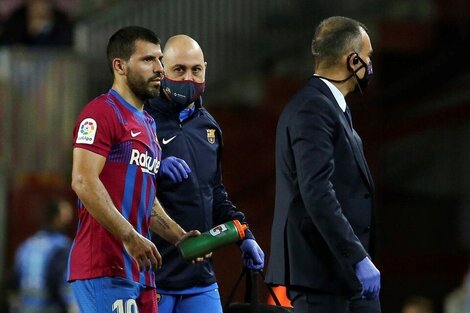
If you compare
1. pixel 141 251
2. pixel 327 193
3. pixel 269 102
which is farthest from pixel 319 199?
pixel 269 102

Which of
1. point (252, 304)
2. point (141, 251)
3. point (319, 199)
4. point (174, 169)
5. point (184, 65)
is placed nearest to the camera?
point (141, 251)

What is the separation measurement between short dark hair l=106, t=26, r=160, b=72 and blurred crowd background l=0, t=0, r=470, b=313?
6.74m

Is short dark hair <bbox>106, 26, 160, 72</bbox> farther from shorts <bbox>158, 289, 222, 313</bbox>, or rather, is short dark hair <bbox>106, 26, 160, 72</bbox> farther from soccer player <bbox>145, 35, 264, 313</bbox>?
shorts <bbox>158, 289, 222, 313</bbox>

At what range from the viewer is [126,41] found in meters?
6.25

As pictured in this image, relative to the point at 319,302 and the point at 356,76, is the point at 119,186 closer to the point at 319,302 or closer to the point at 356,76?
the point at 319,302

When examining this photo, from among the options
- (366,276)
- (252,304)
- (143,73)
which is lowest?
(252,304)

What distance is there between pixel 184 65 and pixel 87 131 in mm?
1092

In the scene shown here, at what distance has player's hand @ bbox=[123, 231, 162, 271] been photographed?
5.85m

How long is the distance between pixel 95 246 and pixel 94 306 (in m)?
0.24

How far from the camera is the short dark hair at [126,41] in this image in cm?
623

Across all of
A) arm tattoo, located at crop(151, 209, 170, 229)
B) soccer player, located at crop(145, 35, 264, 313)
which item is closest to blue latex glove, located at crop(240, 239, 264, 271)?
soccer player, located at crop(145, 35, 264, 313)

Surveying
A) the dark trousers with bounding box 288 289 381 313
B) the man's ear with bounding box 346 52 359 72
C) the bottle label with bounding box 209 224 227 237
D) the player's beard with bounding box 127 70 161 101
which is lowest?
the dark trousers with bounding box 288 289 381 313

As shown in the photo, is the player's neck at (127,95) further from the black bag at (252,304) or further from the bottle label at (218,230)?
the black bag at (252,304)

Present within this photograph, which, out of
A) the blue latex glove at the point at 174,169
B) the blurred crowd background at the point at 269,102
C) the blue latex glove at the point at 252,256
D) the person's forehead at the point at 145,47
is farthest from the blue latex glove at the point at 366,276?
the blurred crowd background at the point at 269,102
